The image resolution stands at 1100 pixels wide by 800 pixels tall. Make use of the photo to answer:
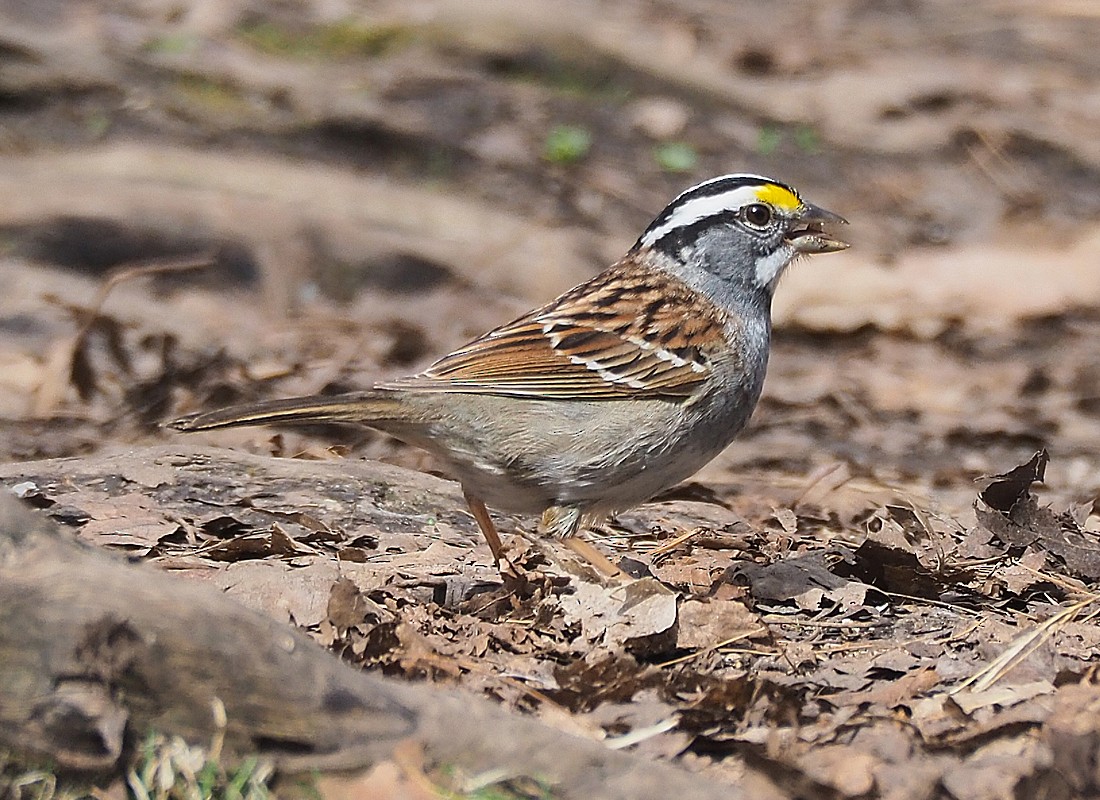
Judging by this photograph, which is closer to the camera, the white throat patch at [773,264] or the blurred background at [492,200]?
the white throat patch at [773,264]

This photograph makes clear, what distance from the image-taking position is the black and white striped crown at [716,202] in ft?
18.9

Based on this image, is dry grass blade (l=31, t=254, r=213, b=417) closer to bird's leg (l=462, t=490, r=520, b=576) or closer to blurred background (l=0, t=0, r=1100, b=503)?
blurred background (l=0, t=0, r=1100, b=503)

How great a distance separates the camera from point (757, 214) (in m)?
5.79

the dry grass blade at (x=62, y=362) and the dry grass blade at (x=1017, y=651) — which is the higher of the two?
the dry grass blade at (x=1017, y=651)

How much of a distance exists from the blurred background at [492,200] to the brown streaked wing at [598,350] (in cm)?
201

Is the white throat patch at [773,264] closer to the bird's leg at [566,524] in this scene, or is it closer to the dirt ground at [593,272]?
the dirt ground at [593,272]

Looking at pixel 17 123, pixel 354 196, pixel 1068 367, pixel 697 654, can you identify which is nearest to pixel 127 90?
pixel 17 123

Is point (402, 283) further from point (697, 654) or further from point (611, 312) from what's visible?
point (697, 654)

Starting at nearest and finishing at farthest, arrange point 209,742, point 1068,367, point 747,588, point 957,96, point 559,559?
point 209,742 → point 747,588 → point 559,559 → point 1068,367 → point 957,96

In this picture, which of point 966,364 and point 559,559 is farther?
point 966,364

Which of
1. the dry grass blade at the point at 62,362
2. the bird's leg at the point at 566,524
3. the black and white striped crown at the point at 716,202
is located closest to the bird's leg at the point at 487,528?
the bird's leg at the point at 566,524

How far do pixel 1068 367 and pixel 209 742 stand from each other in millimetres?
7278

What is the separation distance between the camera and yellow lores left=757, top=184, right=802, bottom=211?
5.77 meters

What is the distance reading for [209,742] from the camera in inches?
125
